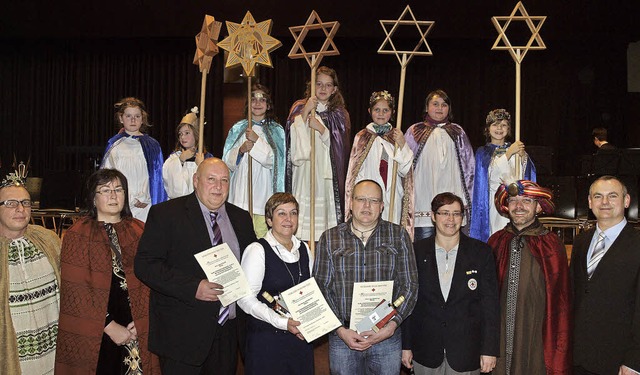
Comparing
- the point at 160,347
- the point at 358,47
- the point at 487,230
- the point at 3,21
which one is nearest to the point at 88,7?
the point at 3,21

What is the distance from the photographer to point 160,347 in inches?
124

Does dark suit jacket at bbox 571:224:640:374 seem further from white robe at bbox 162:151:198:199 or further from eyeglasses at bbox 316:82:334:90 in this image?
white robe at bbox 162:151:198:199

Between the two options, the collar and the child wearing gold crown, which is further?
the child wearing gold crown

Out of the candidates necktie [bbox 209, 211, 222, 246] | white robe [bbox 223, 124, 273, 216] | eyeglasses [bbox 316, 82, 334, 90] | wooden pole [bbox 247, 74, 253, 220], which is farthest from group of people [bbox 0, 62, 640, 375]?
eyeglasses [bbox 316, 82, 334, 90]

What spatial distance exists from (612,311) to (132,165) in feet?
12.2

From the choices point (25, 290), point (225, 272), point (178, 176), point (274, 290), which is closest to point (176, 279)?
point (225, 272)

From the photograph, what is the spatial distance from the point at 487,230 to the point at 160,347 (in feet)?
9.66

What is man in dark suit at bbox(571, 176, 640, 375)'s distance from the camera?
10.6 ft

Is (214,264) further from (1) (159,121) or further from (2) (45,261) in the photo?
(1) (159,121)

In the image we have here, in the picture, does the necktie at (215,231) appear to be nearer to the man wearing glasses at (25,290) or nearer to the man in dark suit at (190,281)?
the man in dark suit at (190,281)

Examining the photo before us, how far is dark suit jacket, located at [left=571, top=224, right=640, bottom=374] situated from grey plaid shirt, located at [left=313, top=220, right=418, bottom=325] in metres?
0.93

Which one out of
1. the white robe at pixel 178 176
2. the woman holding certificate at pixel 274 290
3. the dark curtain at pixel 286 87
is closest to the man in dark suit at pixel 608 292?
the woman holding certificate at pixel 274 290

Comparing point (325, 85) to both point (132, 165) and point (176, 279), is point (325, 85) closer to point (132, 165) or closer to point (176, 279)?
point (132, 165)

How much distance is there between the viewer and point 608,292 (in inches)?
129
